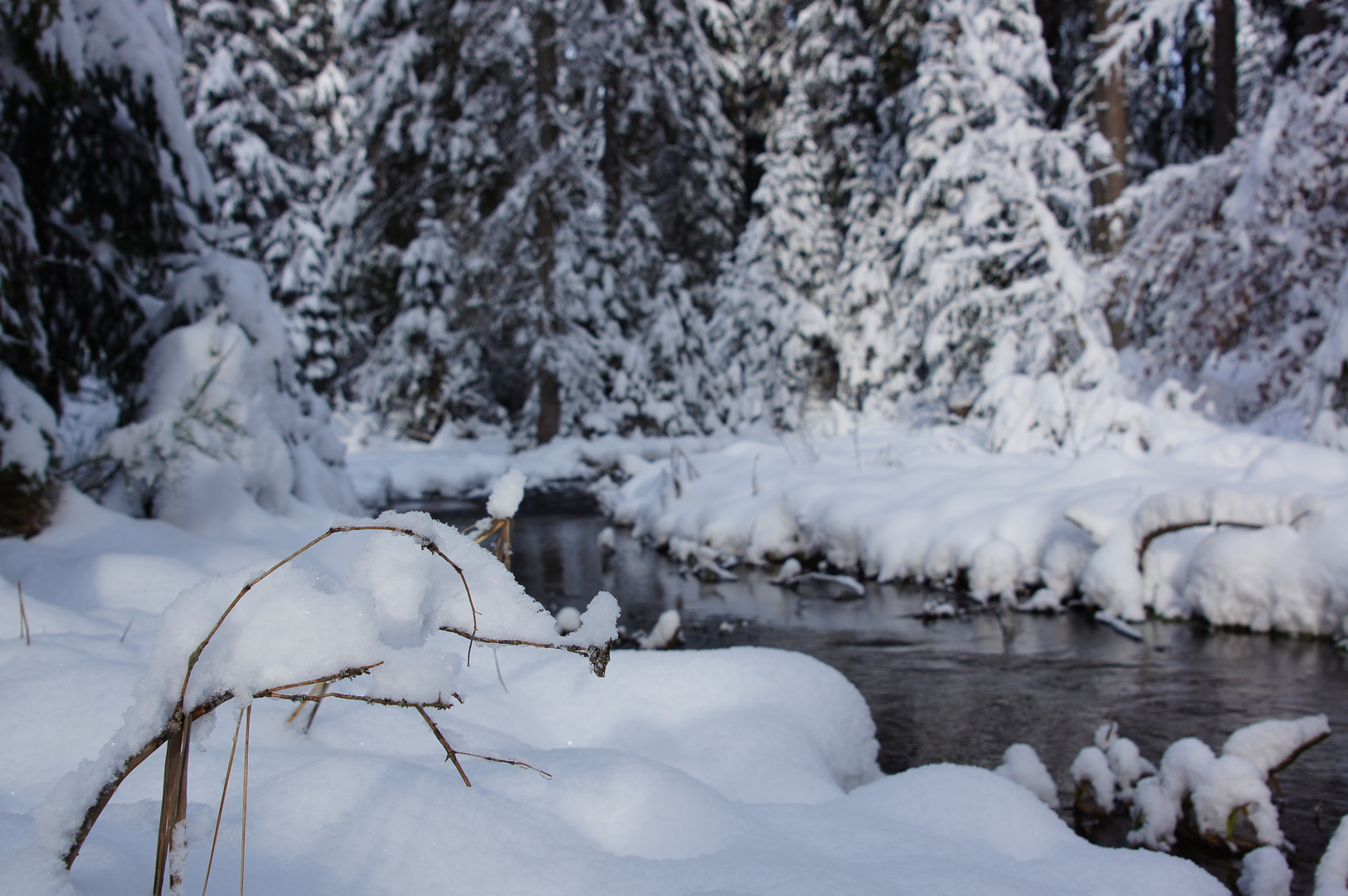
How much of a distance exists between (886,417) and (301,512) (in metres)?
14.0

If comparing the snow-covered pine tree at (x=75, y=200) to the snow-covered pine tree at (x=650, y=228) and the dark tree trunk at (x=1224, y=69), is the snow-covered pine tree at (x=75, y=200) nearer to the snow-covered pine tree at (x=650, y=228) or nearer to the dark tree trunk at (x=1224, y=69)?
the snow-covered pine tree at (x=650, y=228)

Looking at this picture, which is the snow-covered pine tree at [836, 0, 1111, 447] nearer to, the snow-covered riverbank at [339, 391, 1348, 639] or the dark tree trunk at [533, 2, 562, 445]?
the snow-covered riverbank at [339, 391, 1348, 639]

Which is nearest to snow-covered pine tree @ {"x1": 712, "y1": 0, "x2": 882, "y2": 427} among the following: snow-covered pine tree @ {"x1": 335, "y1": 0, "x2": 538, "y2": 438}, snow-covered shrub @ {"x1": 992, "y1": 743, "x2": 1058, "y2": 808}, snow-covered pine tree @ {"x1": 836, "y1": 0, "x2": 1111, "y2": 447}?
snow-covered pine tree @ {"x1": 836, "y1": 0, "x2": 1111, "y2": 447}

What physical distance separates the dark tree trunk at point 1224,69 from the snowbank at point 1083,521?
253 inches

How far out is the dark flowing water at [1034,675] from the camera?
3338 mm

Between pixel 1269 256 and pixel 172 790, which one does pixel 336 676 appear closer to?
pixel 172 790

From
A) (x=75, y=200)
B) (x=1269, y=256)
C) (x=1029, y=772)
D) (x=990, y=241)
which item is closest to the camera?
(x=1029, y=772)

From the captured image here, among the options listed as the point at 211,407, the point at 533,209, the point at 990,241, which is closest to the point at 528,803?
the point at 211,407

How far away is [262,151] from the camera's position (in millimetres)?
17828

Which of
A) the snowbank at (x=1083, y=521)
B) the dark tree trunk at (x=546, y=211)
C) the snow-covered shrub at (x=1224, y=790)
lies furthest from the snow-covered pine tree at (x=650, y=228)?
the snow-covered shrub at (x=1224, y=790)

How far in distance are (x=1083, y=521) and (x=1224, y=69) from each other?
10.6 metres

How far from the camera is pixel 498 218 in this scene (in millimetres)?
15664

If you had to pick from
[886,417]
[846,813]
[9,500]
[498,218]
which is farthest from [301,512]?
[886,417]

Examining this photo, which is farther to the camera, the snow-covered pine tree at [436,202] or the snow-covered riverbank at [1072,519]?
the snow-covered pine tree at [436,202]
